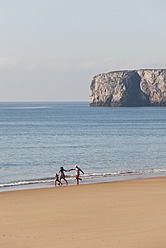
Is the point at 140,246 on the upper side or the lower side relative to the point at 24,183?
upper

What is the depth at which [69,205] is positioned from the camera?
21328 mm

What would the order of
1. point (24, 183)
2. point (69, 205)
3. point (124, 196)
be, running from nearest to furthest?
point (69, 205)
point (124, 196)
point (24, 183)

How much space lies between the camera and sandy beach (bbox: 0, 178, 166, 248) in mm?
14586

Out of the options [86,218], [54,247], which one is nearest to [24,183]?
[86,218]

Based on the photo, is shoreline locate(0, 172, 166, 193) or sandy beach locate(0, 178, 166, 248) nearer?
sandy beach locate(0, 178, 166, 248)

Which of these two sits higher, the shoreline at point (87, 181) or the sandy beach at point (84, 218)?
the sandy beach at point (84, 218)

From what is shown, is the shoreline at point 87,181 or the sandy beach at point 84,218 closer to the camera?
the sandy beach at point 84,218

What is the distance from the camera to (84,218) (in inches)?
707

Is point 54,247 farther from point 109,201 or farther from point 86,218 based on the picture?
point 109,201

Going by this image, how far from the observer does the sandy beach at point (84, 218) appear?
47.9 ft

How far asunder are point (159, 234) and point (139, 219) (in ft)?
7.98

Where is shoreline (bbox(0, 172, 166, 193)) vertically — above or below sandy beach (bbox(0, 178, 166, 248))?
below

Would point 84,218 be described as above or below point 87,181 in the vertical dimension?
above

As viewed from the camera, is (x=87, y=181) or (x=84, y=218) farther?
(x=87, y=181)
